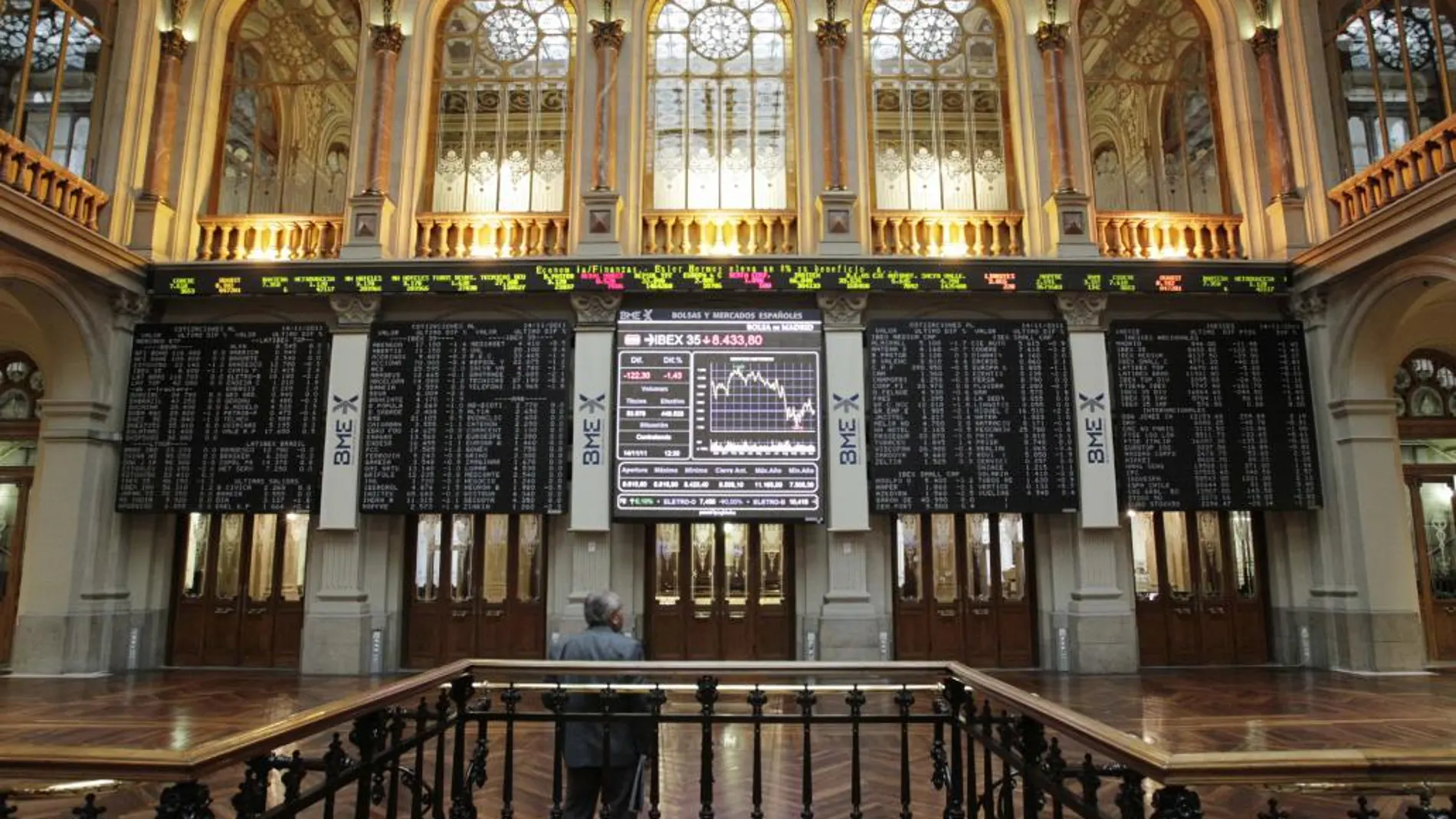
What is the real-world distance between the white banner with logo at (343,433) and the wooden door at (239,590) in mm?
1039

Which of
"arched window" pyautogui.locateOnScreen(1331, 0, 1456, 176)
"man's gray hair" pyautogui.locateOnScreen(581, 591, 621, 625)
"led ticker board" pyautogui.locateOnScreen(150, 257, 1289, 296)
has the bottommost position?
"man's gray hair" pyautogui.locateOnScreen(581, 591, 621, 625)

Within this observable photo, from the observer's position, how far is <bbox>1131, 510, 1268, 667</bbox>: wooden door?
33.7 feet

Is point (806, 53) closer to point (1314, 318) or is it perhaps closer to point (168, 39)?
point (1314, 318)

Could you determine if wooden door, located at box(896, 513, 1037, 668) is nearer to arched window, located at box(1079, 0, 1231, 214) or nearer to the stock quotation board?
the stock quotation board

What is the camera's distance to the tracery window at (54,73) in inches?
366

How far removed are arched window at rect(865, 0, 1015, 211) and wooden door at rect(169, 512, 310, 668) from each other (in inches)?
344

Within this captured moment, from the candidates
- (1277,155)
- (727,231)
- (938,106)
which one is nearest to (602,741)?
(727,231)

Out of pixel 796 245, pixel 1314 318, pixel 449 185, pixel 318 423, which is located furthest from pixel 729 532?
pixel 1314 318

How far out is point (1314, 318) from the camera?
32.8 feet

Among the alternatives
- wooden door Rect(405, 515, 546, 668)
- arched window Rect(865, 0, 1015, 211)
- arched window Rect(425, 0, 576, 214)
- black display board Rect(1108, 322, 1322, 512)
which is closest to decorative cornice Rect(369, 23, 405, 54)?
arched window Rect(425, 0, 576, 214)

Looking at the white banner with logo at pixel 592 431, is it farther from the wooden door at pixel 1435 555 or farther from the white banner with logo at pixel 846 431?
the wooden door at pixel 1435 555

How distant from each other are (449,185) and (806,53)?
493cm

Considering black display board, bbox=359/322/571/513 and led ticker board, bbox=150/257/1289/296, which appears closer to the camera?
A: black display board, bbox=359/322/571/513

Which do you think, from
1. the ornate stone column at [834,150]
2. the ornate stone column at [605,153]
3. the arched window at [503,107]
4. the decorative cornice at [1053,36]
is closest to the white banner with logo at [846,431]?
the ornate stone column at [834,150]
